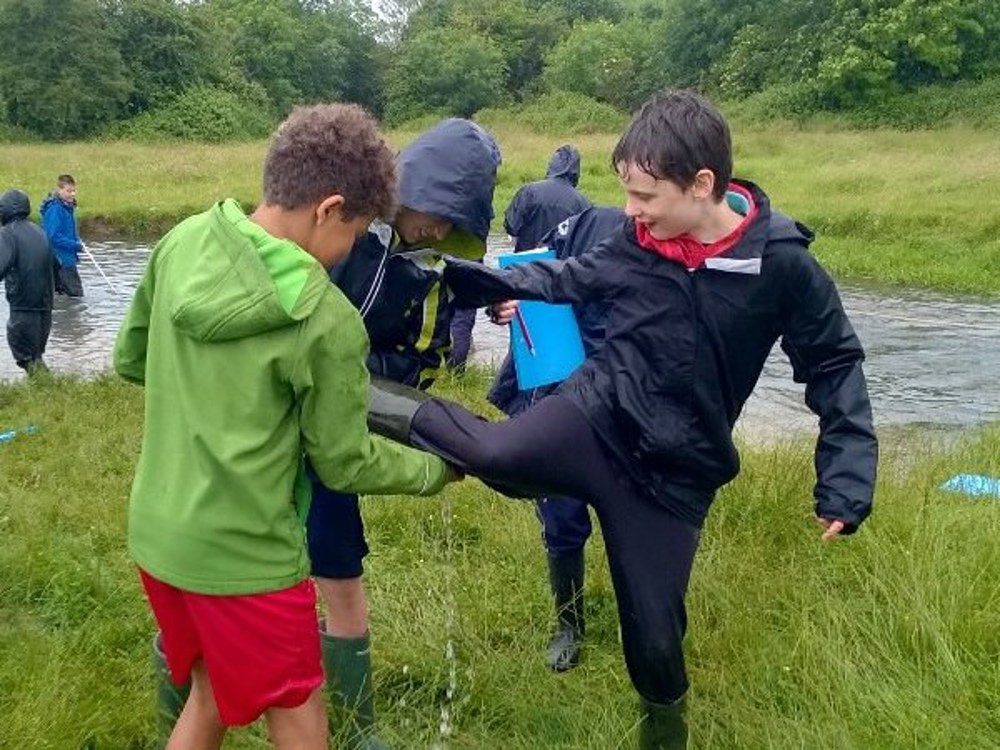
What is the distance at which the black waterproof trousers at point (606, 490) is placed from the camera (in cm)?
256

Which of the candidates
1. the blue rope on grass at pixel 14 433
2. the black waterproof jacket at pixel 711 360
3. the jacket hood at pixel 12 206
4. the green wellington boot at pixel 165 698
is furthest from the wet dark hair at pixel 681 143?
the jacket hood at pixel 12 206

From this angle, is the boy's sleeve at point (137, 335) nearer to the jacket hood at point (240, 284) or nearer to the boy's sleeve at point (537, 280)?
the jacket hood at point (240, 284)

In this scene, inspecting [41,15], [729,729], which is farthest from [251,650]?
[41,15]

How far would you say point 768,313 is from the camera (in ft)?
8.60

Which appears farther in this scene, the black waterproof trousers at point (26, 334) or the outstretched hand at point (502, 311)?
the black waterproof trousers at point (26, 334)

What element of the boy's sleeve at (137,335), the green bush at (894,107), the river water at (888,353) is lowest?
the green bush at (894,107)

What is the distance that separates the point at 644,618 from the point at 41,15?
145ft

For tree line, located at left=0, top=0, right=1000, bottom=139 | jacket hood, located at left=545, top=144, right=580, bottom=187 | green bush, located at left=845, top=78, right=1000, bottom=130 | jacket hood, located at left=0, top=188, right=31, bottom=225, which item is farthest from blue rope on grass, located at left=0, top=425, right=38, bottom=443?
tree line, located at left=0, top=0, right=1000, bottom=139

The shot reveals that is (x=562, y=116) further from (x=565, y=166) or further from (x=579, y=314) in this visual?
(x=579, y=314)

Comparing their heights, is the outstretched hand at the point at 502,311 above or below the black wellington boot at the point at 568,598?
above

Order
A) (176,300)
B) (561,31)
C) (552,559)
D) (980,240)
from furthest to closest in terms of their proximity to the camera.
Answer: (561,31)
(980,240)
(552,559)
(176,300)

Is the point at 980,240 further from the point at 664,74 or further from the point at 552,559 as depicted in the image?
the point at 664,74

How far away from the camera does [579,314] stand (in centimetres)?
371

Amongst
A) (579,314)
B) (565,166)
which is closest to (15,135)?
(565,166)
